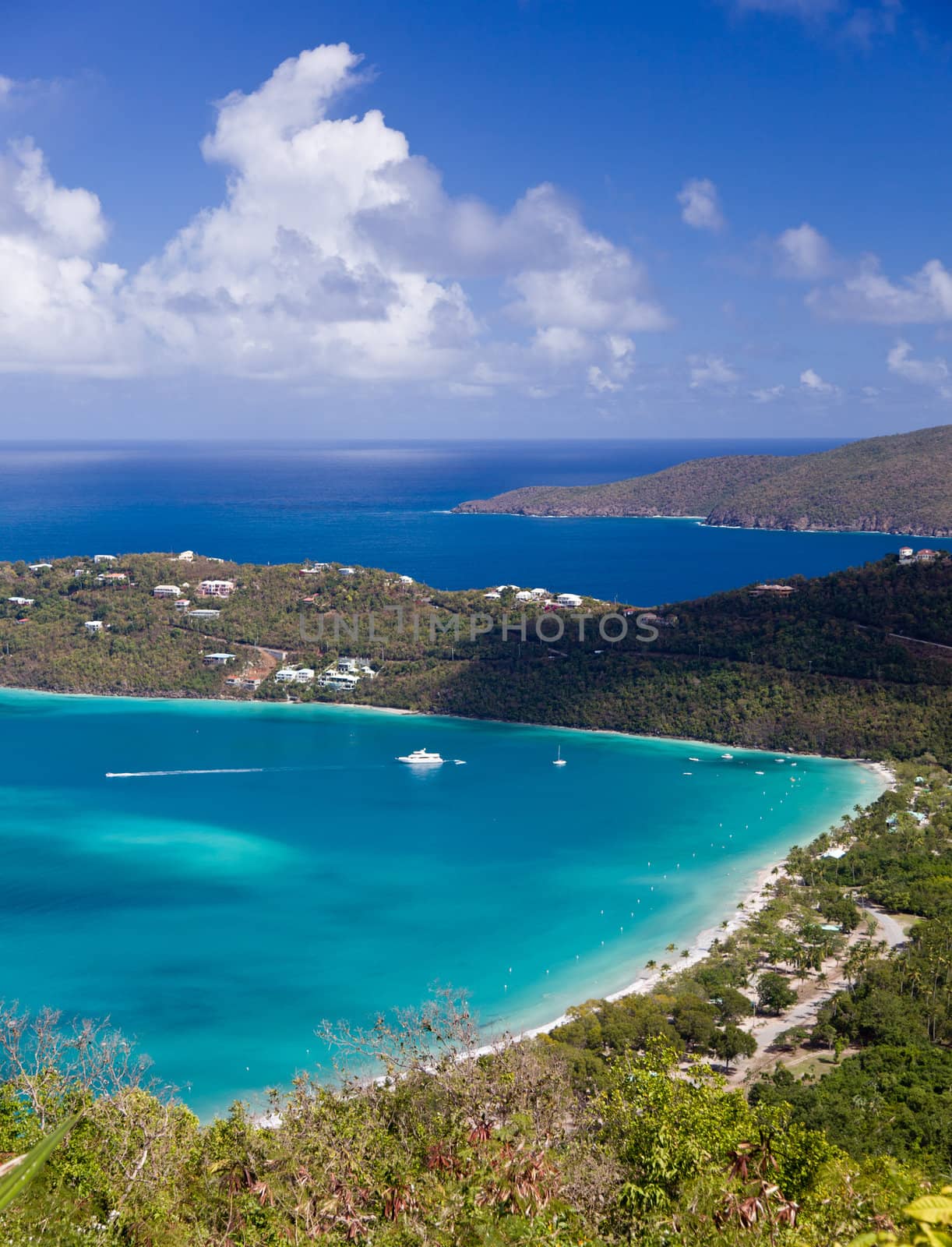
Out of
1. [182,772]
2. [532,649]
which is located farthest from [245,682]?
[532,649]

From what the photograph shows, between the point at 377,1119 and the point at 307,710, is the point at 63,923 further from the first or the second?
the point at 307,710

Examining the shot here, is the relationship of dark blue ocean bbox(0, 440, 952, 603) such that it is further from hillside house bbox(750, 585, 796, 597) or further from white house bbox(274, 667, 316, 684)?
white house bbox(274, 667, 316, 684)

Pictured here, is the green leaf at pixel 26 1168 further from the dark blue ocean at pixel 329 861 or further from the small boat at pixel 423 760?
the small boat at pixel 423 760

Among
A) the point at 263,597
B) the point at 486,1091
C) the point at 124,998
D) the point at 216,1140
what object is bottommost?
the point at 124,998

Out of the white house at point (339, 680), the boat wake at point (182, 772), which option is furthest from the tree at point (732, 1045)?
the white house at point (339, 680)

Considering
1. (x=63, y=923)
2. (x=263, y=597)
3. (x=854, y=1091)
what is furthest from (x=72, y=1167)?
(x=263, y=597)

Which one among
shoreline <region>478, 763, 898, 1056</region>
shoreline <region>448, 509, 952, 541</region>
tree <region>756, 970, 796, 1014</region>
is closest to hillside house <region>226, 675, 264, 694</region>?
shoreline <region>478, 763, 898, 1056</region>

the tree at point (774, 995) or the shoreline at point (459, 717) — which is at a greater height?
the shoreline at point (459, 717)
